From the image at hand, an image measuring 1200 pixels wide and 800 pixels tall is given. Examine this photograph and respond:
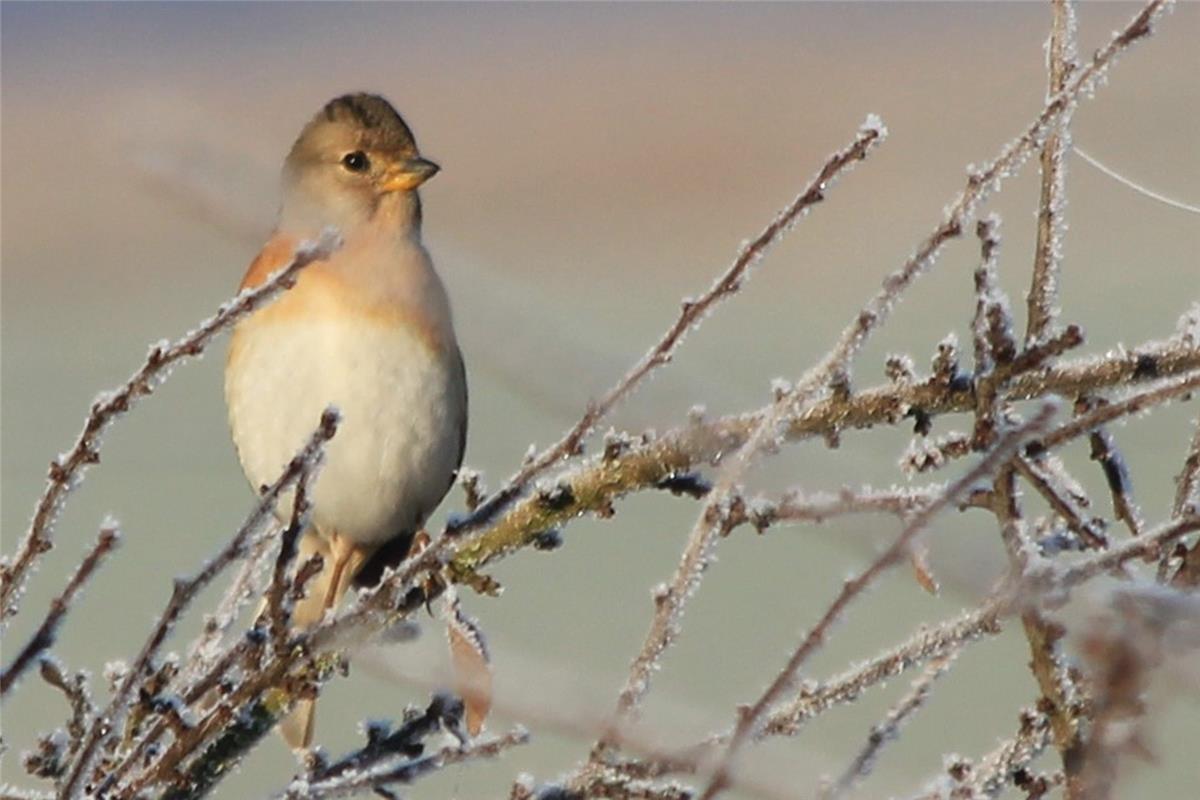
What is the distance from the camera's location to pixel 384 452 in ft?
10.0

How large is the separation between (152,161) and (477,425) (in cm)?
104

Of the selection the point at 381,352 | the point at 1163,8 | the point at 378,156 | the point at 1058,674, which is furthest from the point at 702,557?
the point at 378,156

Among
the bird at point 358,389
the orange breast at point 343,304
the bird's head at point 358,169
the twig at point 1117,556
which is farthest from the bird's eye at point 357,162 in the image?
the twig at point 1117,556

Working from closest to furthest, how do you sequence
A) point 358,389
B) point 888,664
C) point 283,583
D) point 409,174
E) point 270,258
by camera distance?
point 888,664 → point 283,583 → point 358,389 → point 270,258 → point 409,174

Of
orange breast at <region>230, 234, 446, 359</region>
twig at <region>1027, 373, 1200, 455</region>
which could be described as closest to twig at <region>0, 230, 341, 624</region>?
twig at <region>1027, 373, 1200, 455</region>

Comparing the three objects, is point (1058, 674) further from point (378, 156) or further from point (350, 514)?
point (378, 156)

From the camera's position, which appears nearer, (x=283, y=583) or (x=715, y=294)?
(x=715, y=294)

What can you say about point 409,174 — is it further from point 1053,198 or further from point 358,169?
point 1053,198

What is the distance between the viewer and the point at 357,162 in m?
3.44

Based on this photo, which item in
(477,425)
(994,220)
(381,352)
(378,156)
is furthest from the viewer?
(378,156)

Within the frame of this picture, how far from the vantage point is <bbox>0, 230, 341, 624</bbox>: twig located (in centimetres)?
144

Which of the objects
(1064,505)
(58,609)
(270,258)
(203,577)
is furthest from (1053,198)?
(270,258)

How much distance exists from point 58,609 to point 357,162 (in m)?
2.02

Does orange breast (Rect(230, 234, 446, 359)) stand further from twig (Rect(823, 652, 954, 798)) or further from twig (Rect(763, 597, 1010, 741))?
twig (Rect(763, 597, 1010, 741))
